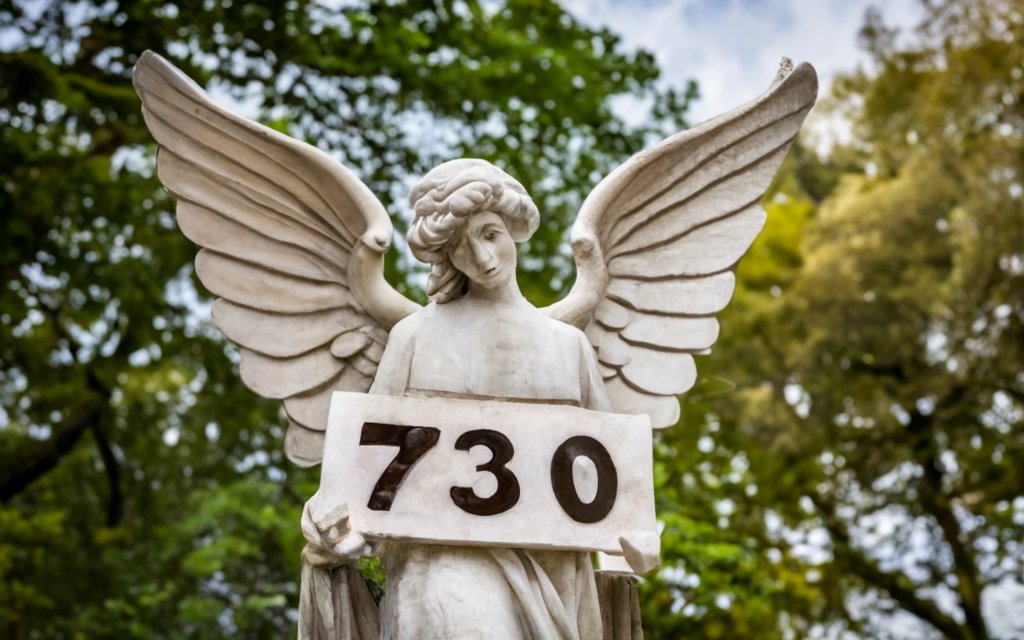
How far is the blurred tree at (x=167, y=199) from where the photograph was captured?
35.4 ft

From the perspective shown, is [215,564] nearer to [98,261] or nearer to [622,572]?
[98,261]

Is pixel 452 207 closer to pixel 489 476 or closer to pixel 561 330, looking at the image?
pixel 561 330

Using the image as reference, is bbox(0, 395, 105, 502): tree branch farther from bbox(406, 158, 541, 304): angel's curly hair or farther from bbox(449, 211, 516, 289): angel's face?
bbox(449, 211, 516, 289): angel's face

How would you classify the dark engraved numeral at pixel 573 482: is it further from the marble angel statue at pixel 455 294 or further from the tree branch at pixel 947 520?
the tree branch at pixel 947 520

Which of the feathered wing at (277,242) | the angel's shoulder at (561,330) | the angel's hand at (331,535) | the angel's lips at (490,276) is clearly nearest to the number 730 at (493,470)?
the angel's hand at (331,535)

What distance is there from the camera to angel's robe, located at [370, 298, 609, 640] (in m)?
4.38

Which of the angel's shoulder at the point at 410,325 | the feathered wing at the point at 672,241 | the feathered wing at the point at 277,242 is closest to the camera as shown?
the angel's shoulder at the point at 410,325

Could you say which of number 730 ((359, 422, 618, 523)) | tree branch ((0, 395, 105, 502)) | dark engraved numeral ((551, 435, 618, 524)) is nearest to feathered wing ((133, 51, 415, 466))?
number 730 ((359, 422, 618, 523))

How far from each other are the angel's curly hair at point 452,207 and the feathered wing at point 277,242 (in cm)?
30

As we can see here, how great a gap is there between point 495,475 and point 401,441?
1.05ft

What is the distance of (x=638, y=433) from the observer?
4.65 meters

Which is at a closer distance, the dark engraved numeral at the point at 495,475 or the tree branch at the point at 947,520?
the dark engraved numeral at the point at 495,475

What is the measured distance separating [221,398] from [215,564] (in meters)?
2.91

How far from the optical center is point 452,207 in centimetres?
460
